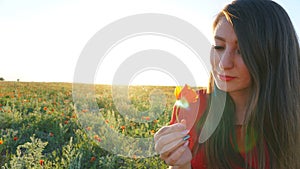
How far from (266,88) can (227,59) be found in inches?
13.7

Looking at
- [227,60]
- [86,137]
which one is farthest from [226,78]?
[86,137]

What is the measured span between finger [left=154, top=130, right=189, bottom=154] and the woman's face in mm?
456

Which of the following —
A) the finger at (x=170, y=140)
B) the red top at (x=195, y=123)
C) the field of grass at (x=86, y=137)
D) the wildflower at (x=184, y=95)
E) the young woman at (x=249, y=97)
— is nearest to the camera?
the finger at (x=170, y=140)

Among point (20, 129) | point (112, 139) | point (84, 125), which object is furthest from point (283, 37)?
point (20, 129)

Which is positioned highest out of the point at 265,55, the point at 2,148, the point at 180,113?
the point at 265,55

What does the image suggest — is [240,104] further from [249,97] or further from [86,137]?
[86,137]

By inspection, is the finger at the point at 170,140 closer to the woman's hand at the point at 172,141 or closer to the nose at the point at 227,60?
the woman's hand at the point at 172,141

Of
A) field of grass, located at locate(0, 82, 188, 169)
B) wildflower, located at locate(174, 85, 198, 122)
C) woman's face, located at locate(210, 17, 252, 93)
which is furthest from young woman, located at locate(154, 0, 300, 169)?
field of grass, located at locate(0, 82, 188, 169)

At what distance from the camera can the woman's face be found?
1.81 metres

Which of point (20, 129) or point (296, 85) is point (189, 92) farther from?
point (20, 129)

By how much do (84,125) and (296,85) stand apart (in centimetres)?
264

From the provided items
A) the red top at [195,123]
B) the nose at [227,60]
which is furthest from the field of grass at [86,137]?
the nose at [227,60]

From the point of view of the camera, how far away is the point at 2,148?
3576 millimetres

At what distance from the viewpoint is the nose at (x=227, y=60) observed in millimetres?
1791
